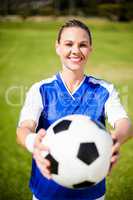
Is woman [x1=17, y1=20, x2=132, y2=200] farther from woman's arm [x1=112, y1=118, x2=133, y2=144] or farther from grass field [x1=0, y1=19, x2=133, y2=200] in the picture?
grass field [x1=0, y1=19, x2=133, y2=200]

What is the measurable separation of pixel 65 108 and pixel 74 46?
17.1 inches

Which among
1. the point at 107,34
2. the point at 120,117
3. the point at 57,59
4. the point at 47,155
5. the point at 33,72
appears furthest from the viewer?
the point at 107,34

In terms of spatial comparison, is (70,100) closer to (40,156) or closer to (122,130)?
(122,130)

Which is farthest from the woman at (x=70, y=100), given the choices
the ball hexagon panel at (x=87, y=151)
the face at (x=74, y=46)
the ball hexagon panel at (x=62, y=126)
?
the ball hexagon panel at (x=87, y=151)

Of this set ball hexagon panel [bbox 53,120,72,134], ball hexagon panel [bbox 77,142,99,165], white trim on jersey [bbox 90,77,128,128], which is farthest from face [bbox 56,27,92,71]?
ball hexagon panel [bbox 77,142,99,165]

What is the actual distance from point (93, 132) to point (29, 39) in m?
17.1

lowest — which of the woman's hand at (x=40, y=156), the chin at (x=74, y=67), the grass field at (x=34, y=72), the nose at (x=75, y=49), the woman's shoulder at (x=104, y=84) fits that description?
the grass field at (x=34, y=72)

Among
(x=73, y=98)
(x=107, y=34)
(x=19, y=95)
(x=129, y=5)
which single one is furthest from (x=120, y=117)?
(x=129, y=5)

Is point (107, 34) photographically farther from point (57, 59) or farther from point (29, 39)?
point (57, 59)

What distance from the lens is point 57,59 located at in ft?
46.8

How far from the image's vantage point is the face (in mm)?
2975

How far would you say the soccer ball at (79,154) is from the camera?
2.60 metres

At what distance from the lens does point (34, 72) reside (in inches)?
478

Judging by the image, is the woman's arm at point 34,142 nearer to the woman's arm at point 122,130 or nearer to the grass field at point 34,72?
the woman's arm at point 122,130
